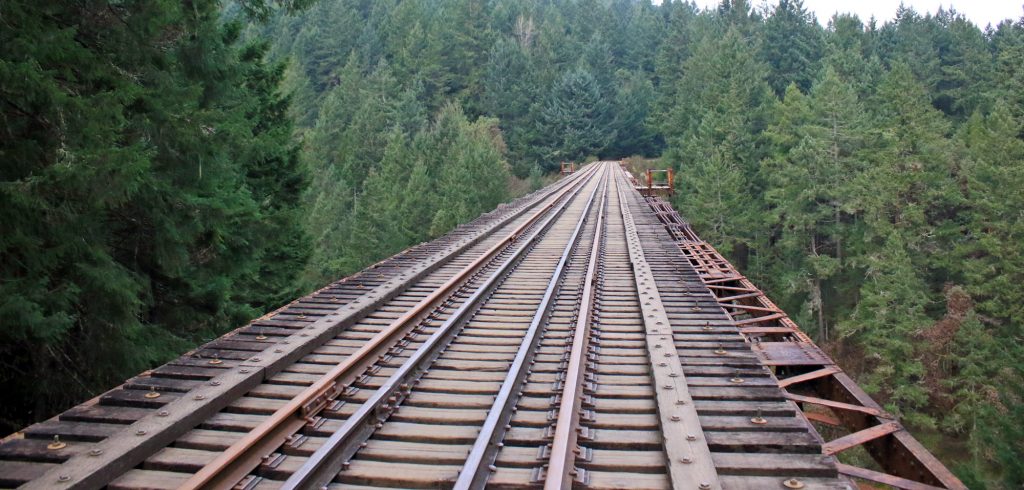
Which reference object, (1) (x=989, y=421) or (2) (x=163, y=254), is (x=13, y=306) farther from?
(1) (x=989, y=421)

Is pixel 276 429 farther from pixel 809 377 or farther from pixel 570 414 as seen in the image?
pixel 809 377

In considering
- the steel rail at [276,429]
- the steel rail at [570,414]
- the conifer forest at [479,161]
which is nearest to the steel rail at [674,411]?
the steel rail at [570,414]

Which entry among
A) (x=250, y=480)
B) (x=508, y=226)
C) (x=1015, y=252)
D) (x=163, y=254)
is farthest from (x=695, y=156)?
(x=250, y=480)

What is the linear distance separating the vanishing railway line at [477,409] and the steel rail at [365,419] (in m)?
0.02

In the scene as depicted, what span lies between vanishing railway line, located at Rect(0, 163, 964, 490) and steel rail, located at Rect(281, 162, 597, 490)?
0.06ft

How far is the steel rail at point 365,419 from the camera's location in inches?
154

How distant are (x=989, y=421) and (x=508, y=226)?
1695 cm

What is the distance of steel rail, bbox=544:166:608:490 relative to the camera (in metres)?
3.91

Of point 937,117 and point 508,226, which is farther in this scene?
point 937,117

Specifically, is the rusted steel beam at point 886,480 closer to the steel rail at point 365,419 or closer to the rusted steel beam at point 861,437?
the rusted steel beam at point 861,437

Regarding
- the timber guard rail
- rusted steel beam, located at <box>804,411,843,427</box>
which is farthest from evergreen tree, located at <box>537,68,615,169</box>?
rusted steel beam, located at <box>804,411,843,427</box>

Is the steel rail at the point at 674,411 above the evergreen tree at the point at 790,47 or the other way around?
the other way around

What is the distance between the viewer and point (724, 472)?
13.3ft

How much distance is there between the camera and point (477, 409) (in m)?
5.17
